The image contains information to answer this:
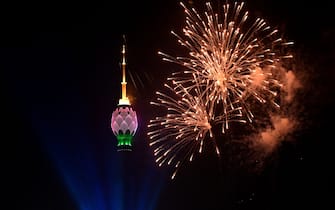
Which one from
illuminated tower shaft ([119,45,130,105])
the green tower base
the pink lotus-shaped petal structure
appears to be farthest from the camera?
illuminated tower shaft ([119,45,130,105])

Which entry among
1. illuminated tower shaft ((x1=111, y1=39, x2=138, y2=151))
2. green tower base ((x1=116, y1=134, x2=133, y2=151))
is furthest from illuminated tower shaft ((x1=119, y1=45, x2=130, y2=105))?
green tower base ((x1=116, y1=134, x2=133, y2=151))

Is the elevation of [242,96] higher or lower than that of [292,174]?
higher

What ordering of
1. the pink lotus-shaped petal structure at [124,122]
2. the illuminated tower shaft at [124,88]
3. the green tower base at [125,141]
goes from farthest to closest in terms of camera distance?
A: 1. the illuminated tower shaft at [124,88]
2. the green tower base at [125,141]
3. the pink lotus-shaped petal structure at [124,122]

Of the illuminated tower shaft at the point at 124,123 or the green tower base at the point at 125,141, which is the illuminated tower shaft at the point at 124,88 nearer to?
the illuminated tower shaft at the point at 124,123

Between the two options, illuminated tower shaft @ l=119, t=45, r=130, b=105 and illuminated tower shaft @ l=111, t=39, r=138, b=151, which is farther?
illuminated tower shaft @ l=119, t=45, r=130, b=105

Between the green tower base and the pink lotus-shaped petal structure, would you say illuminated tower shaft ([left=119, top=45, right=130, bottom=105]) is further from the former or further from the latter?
the green tower base

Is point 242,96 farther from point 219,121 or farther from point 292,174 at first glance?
point 292,174

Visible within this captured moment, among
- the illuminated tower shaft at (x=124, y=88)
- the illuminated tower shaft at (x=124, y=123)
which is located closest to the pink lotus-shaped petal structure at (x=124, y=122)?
the illuminated tower shaft at (x=124, y=123)

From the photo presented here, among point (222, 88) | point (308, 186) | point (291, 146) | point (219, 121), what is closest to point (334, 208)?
point (308, 186)

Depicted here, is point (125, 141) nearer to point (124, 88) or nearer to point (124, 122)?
point (124, 122)

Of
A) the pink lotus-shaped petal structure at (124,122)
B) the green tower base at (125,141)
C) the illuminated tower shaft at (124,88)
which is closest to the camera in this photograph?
the pink lotus-shaped petal structure at (124,122)

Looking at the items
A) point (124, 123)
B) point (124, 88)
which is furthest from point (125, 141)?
point (124, 88)
